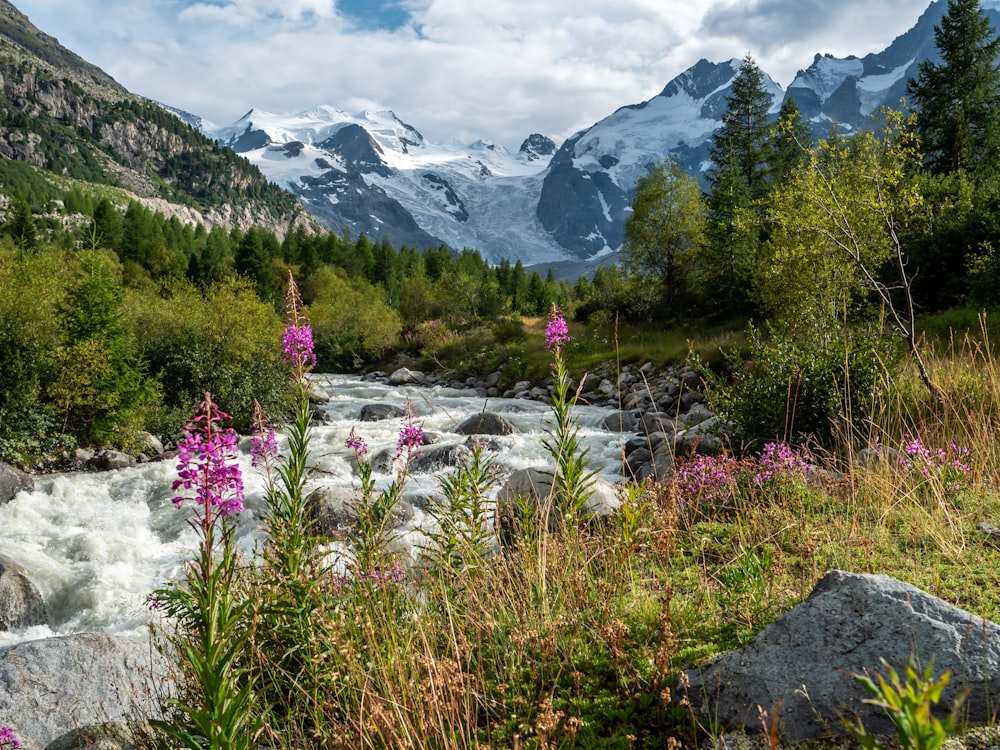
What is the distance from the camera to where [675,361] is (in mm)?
24609

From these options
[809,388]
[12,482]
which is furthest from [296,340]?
[12,482]

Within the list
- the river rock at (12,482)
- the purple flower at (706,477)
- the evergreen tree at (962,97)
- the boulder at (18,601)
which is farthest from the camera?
the evergreen tree at (962,97)

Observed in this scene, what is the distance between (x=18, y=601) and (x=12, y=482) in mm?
6409

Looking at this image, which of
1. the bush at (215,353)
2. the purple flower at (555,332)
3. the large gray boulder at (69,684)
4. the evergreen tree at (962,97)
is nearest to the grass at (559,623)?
the purple flower at (555,332)

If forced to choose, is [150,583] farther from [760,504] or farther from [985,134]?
[985,134]

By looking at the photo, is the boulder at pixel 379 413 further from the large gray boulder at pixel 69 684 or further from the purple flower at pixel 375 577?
the purple flower at pixel 375 577

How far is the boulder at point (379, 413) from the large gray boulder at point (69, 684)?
625 inches

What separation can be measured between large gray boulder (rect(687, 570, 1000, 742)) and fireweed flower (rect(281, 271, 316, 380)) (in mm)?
2511

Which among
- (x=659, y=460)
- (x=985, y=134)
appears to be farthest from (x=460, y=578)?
(x=985, y=134)

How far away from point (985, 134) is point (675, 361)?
67.9 ft

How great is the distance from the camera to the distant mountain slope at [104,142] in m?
150

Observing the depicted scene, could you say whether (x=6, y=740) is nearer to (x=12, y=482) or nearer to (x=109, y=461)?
(x=12, y=482)

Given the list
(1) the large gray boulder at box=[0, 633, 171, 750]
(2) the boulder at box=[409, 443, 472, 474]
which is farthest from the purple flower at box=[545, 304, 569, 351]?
(2) the boulder at box=[409, 443, 472, 474]

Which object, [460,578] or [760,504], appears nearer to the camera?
[460,578]
